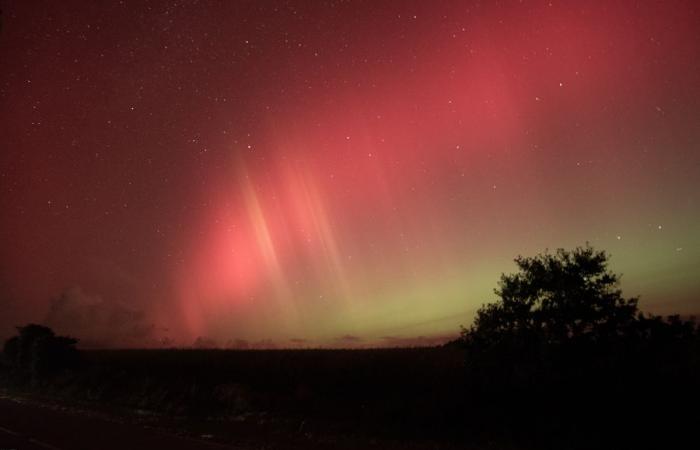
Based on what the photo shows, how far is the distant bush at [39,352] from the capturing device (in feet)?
126

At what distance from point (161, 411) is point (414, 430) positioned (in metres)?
12.7

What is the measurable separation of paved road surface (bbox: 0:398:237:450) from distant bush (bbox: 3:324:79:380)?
2090 cm

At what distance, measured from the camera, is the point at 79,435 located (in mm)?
15562

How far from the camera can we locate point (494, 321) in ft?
56.0

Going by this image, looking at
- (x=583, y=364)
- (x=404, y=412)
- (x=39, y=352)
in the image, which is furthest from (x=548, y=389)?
(x=39, y=352)

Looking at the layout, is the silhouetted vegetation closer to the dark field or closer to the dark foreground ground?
the dark foreground ground

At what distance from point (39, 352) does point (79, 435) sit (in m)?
29.9

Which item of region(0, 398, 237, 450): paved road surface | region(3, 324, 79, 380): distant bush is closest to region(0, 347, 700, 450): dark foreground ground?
region(0, 398, 237, 450): paved road surface

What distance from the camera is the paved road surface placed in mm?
13695

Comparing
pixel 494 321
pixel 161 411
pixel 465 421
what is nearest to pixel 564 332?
pixel 494 321

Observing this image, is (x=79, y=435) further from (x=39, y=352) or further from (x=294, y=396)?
(x=39, y=352)

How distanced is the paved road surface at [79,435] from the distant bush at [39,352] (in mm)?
20896

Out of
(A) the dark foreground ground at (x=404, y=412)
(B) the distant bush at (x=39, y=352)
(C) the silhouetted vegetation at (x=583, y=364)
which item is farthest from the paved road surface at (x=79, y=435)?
(B) the distant bush at (x=39, y=352)

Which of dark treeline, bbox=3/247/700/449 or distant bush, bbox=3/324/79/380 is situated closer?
dark treeline, bbox=3/247/700/449
